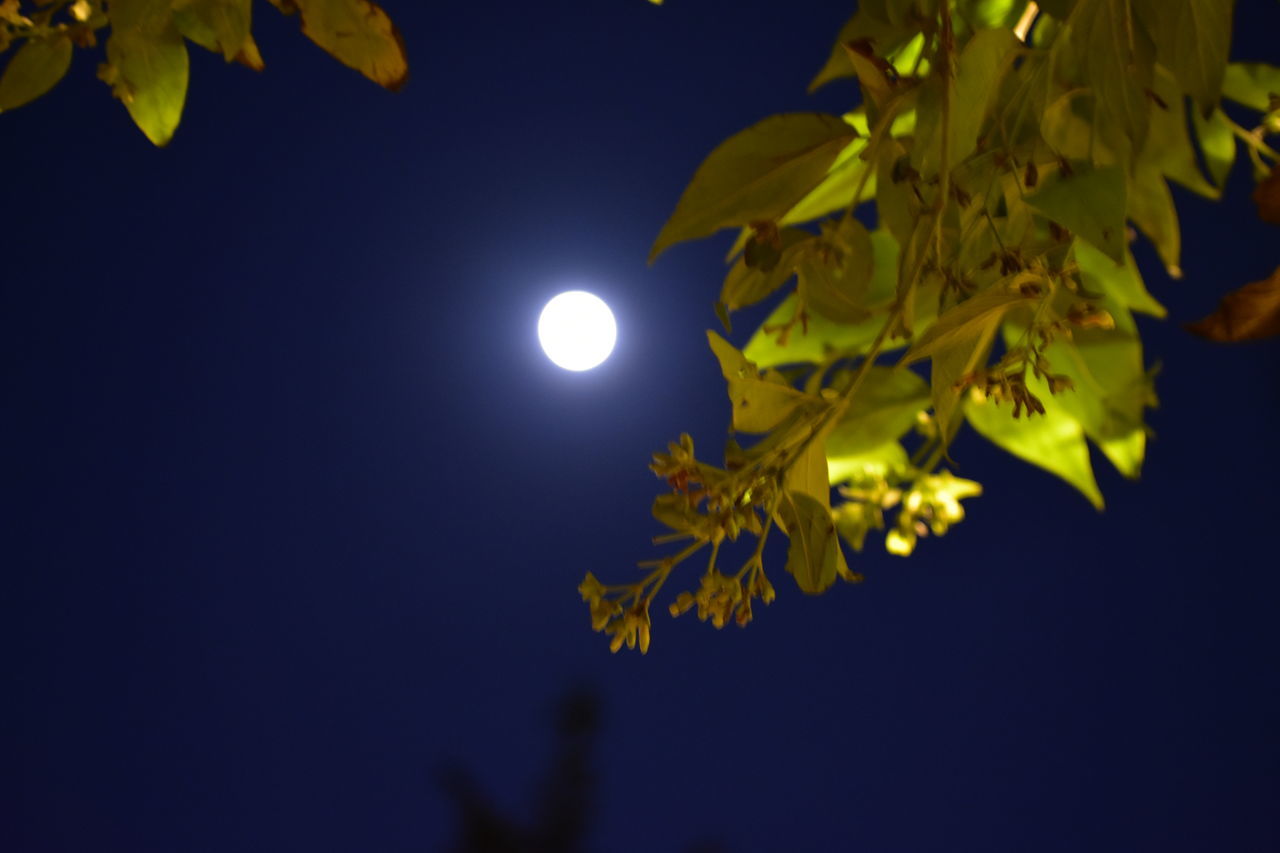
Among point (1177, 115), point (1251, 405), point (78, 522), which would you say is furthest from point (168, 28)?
point (1251, 405)

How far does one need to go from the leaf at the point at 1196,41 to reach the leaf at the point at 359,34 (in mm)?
153

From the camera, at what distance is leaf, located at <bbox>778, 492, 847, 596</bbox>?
0.56 feet

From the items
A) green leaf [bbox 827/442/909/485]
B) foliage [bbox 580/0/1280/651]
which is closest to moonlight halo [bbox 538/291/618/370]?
green leaf [bbox 827/442/909/485]

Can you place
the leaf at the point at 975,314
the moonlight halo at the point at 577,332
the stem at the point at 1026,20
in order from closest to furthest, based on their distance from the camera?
the leaf at the point at 975,314, the stem at the point at 1026,20, the moonlight halo at the point at 577,332

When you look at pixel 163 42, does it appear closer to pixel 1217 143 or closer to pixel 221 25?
pixel 221 25

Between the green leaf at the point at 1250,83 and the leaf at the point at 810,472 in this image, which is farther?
the green leaf at the point at 1250,83

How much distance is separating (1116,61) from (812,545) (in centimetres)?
12

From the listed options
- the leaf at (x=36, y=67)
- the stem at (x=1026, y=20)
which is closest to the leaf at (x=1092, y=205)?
the stem at (x=1026, y=20)

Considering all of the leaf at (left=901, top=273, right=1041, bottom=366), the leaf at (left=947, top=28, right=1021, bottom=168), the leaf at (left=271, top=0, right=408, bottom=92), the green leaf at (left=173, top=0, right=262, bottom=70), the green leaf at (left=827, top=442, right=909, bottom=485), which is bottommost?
the green leaf at (left=827, top=442, right=909, bottom=485)

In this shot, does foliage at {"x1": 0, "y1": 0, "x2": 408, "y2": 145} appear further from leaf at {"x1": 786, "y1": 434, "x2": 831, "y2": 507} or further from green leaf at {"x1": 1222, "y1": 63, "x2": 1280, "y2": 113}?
green leaf at {"x1": 1222, "y1": 63, "x2": 1280, "y2": 113}

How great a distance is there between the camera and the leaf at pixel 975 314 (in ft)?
0.51

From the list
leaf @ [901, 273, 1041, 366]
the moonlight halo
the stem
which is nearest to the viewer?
leaf @ [901, 273, 1041, 366]

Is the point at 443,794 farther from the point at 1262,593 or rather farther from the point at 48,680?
the point at 1262,593

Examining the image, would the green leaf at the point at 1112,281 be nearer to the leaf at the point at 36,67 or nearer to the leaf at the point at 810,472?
the leaf at the point at 810,472
